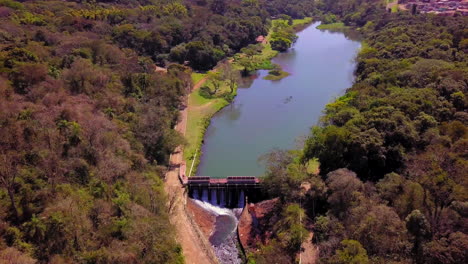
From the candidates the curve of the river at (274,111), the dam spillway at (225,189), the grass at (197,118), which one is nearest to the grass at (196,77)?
the grass at (197,118)

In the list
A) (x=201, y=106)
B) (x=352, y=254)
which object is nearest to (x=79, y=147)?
(x=352, y=254)

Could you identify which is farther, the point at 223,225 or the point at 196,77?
the point at 196,77

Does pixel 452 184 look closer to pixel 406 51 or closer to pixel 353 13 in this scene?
pixel 406 51

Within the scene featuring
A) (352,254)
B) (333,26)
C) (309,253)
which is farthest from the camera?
(333,26)

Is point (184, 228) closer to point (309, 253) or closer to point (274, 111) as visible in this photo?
point (309, 253)

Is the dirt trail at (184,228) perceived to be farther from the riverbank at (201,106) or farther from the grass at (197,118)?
the grass at (197,118)

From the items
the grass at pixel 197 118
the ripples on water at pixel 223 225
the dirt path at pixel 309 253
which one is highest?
the grass at pixel 197 118

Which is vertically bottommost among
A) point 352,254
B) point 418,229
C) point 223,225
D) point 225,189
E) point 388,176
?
point 223,225
